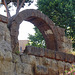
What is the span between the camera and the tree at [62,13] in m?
12.6

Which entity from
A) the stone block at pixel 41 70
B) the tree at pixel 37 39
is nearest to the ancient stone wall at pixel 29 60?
the stone block at pixel 41 70

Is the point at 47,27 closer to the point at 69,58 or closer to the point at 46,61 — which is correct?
the point at 69,58

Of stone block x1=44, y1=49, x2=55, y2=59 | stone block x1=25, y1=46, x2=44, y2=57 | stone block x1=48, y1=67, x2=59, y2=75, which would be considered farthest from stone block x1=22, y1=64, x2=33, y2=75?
stone block x1=44, y1=49, x2=55, y2=59

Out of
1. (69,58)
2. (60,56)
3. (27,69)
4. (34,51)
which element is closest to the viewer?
(27,69)

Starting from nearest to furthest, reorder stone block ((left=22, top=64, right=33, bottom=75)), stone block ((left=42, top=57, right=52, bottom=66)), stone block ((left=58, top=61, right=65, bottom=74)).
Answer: stone block ((left=22, top=64, right=33, bottom=75)) → stone block ((left=42, top=57, right=52, bottom=66)) → stone block ((left=58, top=61, right=65, bottom=74))

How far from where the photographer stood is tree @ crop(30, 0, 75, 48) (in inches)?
497

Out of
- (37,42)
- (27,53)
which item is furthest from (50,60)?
(37,42)

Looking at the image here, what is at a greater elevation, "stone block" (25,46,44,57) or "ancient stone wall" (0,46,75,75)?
"stone block" (25,46,44,57)

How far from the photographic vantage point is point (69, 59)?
8.66 metres

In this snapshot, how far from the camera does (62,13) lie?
12.8 meters

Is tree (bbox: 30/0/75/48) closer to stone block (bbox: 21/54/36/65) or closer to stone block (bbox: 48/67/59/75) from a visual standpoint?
stone block (bbox: 48/67/59/75)

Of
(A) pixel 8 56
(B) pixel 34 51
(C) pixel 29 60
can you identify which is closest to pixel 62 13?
(B) pixel 34 51

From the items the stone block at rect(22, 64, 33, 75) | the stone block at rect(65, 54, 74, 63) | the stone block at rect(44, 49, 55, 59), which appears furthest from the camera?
the stone block at rect(65, 54, 74, 63)

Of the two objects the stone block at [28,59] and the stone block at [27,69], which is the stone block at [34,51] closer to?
the stone block at [28,59]
